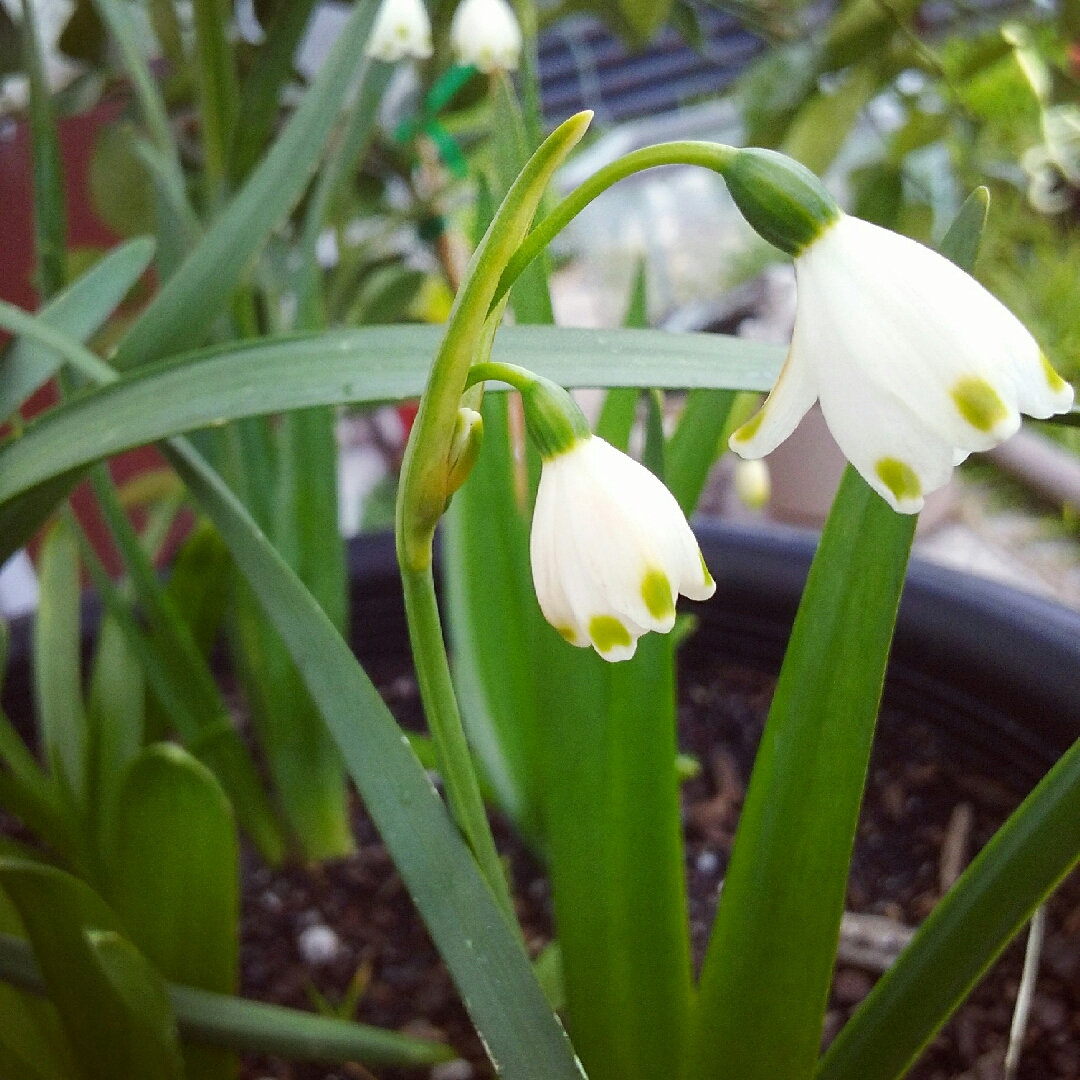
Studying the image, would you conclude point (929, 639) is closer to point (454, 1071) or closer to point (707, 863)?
point (707, 863)

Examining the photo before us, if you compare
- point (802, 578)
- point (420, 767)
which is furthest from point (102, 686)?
point (802, 578)

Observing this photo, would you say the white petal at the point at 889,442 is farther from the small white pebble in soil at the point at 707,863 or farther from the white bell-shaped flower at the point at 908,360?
the small white pebble in soil at the point at 707,863

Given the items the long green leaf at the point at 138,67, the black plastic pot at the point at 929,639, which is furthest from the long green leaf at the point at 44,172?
the black plastic pot at the point at 929,639

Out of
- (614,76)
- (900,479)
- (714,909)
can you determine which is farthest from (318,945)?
(614,76)

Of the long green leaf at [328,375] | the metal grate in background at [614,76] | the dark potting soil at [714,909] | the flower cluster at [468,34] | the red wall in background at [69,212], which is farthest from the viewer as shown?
the metal grate in background at [614,76]

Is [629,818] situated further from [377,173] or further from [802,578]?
[377,173]
